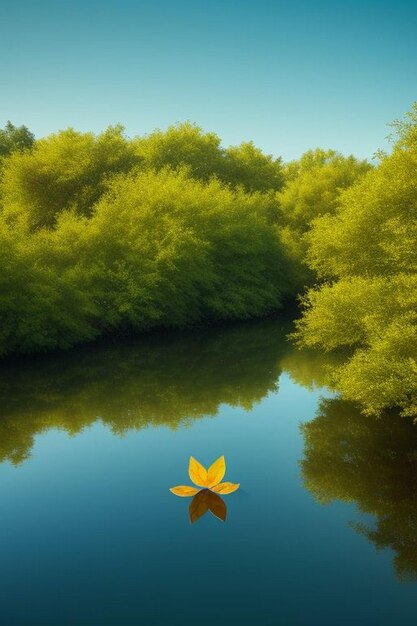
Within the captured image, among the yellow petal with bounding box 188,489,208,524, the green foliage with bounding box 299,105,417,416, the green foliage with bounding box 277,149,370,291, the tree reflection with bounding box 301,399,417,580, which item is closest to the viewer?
the tree reflection with bounding box 301,399,417,580

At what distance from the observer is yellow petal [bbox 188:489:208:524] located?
11.9 m

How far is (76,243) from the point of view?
3198cm

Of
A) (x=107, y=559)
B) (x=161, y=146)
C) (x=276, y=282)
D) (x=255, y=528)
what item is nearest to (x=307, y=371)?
(x=255, y=528)

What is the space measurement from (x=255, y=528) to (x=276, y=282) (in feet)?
116

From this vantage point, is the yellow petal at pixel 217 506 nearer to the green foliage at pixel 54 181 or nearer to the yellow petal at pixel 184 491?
the yellow petal at pixel 184 491

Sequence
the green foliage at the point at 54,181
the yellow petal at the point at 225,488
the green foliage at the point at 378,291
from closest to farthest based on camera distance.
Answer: the yellow petal at the point at 225,488 → the green foliage at the point at 378,291 → the green foliage at the point at 54,181

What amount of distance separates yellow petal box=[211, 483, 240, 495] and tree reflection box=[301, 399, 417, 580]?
2013 mm

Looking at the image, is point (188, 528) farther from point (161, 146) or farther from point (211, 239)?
point (161, 146)

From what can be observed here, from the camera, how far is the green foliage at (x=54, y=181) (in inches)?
1657

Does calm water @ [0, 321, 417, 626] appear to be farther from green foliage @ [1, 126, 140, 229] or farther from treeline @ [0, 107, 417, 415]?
green foliage @ [1, 126, 140, 229]

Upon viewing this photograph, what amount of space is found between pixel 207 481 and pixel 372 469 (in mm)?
4535

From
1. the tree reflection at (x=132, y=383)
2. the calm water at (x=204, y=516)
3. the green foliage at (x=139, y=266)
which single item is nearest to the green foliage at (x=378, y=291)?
the calm water at (x=204, y=516)

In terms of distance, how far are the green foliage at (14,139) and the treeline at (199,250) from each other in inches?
662

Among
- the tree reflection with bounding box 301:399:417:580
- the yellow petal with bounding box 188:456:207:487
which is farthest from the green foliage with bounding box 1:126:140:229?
the yellow petal with bounding box 188:456:207:487
